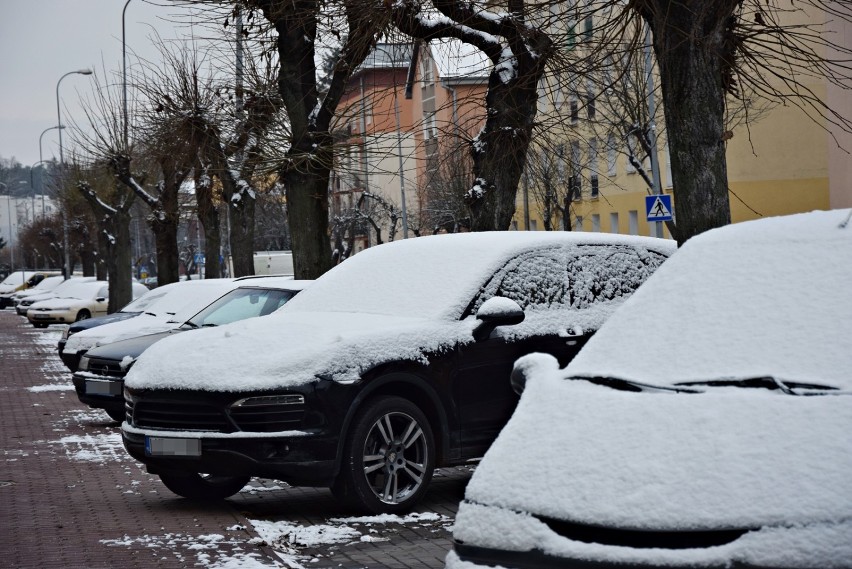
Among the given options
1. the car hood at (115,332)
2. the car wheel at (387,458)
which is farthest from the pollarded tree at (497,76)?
the car wheel at (387,458)

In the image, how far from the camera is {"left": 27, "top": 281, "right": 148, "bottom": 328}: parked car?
4169 centimetres

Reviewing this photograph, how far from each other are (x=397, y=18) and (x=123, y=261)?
29.4 m

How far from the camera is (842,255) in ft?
15.3

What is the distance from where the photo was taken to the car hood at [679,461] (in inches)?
145

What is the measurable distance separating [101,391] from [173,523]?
5737 millimetres

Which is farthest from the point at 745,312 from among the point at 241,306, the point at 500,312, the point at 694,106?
the point at 241,306

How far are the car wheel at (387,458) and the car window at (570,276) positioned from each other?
96 cm

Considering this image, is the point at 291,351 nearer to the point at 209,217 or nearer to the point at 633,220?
the point at 209,217

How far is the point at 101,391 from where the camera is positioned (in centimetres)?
1387

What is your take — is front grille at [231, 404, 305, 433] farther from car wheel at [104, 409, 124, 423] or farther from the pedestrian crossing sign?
the pedestrian crossing sign

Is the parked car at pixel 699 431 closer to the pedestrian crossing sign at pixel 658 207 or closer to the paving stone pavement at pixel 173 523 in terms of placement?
the paving stone pavement at pixel 173 523

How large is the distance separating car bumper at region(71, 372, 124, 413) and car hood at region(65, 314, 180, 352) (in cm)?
225

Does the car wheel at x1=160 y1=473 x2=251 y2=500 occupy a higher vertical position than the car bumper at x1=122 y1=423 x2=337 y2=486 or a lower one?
lower

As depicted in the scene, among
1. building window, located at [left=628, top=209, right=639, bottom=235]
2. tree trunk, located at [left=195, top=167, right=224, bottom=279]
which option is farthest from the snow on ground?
building window, located at [left=628, top=209, right=639, bottom=235]
